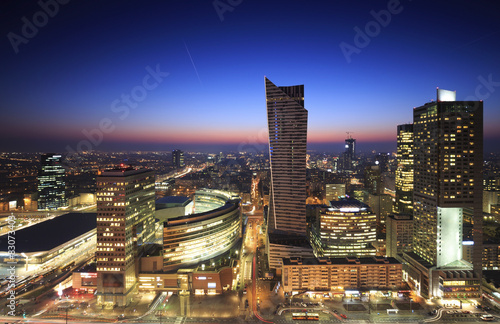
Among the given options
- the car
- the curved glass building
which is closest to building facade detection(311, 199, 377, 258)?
the curved glass building

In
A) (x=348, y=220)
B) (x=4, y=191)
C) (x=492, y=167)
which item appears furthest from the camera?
(x=492, y=167)

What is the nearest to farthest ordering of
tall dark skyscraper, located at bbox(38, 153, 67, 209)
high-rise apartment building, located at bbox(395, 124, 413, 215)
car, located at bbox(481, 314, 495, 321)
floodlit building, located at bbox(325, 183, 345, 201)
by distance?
car, located at bbox(481, 314, 495, 321) → high-rise apartment building, located at bbox(395, 124, 413, 215) → tall dark skyscraper, located at bbox(38, 153, 67, 209) → floodlit building, located at bbox(325, 183, 345, 201)

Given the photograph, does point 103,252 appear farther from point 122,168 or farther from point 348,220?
point 348,220

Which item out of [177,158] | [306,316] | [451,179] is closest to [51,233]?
[306,316]

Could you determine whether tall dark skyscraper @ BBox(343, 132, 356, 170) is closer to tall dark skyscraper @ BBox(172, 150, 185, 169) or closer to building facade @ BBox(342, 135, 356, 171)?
building facade @ BBox(342, 135, 356, 171)

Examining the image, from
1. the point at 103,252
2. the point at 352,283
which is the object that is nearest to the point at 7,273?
the point at 103,252

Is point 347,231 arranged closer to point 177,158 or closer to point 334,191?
point 334,191

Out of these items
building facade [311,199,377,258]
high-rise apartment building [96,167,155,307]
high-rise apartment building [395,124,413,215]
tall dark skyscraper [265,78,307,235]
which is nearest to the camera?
high-rise apartment building [96,167,155,307]
